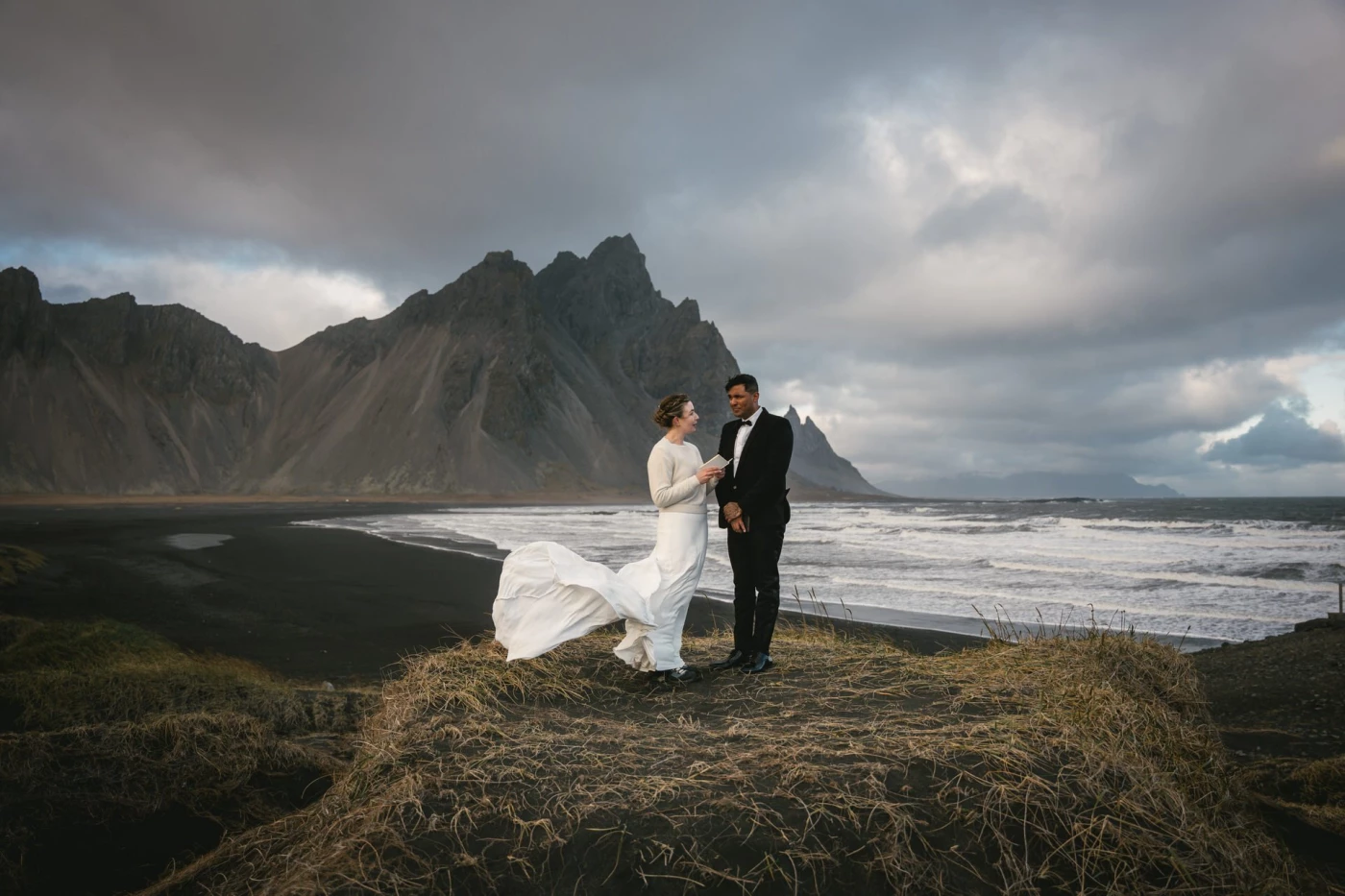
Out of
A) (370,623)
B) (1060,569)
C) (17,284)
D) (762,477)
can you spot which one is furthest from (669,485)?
(17,284)

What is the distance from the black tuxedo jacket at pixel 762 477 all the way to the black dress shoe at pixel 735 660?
3.23ft

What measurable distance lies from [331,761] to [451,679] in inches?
35.0

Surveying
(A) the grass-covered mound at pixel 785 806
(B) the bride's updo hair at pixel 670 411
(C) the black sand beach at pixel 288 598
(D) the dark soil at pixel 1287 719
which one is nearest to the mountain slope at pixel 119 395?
(C) the black sand beach at pixel 288 598

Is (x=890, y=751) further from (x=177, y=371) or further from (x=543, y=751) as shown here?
(x=177, y=371)

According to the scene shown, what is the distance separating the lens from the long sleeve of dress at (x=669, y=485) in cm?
551

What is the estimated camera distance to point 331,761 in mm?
4723

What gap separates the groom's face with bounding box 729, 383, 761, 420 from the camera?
19.2 feet

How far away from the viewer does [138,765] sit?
13.2ft

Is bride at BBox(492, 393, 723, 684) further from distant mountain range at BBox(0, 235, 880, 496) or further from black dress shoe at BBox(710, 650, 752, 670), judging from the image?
distant mountain range at BBox(0, 235, 880, 496)

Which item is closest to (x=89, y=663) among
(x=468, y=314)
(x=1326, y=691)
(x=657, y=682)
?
(x=657, y=682)

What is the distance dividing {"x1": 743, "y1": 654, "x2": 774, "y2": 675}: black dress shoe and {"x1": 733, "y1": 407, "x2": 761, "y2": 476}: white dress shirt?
1.37 metres

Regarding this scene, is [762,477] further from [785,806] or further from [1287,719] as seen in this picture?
[1287,719]

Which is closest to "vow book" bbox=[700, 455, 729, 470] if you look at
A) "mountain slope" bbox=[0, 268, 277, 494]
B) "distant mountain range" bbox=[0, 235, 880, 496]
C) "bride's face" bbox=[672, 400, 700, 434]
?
"bride's face" bbox=[672, 400, 700, 434]

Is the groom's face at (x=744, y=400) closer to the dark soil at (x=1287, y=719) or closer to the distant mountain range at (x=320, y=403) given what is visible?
the dark soil at (x=1287, y=719)
